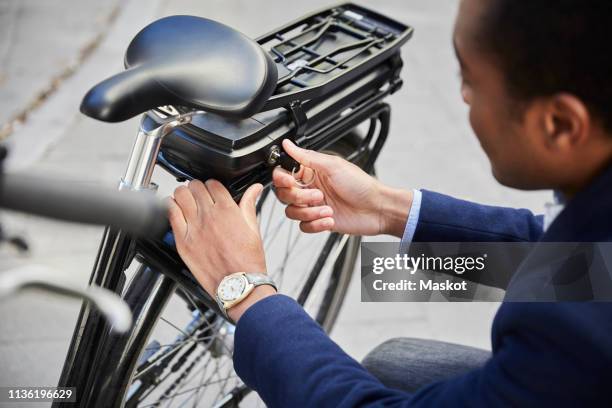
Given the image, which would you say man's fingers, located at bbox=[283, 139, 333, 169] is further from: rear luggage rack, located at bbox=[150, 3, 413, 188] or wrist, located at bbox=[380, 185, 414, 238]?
wrist, located at bbox=[380, 185, 414, 238]

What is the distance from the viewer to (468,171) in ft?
9.89

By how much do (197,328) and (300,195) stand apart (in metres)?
0.47

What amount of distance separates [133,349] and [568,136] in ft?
2.72

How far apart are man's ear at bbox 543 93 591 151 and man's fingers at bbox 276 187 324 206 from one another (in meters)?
0.49

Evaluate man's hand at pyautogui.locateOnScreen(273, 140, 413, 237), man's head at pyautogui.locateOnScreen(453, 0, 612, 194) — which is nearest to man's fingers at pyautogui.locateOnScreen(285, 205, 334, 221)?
man's hand at pyautogui.locateOnScreen(273, 140, 413, 237)

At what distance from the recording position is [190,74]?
1020 millimetres

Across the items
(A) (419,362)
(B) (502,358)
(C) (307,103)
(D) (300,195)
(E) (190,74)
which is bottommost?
(A) (419,362)

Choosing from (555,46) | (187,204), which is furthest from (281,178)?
(555,46)

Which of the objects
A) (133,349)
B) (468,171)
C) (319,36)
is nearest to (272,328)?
(133,349)

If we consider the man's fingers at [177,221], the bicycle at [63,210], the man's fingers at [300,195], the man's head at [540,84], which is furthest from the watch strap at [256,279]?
the bicycle at [63,210]

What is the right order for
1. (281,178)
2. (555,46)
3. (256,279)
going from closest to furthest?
(555,46) → (256,279) → (281,178)

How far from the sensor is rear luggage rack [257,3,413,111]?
1.32 metres

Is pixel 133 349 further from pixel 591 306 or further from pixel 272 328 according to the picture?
pixel 591 306

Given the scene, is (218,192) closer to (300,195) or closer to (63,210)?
(300,195)
